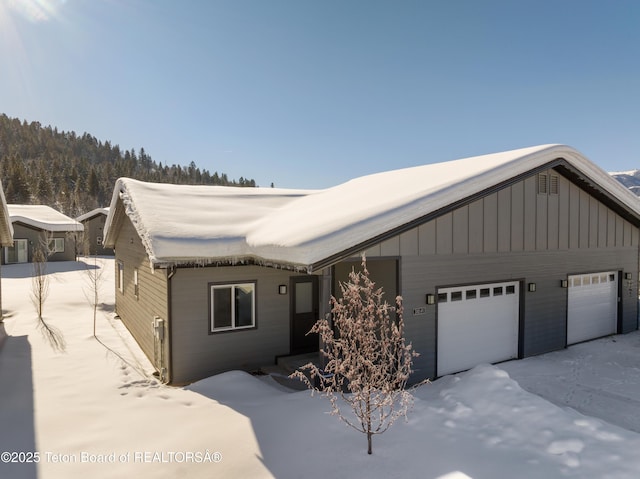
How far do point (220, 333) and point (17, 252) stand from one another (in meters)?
31.2

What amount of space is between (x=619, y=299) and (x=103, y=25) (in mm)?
18060

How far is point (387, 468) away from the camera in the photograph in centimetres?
447

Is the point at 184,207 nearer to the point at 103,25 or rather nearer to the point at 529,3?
the point at 103,25

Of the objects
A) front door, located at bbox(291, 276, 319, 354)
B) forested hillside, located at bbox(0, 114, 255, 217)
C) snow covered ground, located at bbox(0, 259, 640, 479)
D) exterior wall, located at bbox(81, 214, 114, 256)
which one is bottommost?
snow covered ground, located at bbox(0, 259, 640, 479)

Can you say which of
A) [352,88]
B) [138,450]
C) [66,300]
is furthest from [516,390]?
[66,300]

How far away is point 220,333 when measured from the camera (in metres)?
8.66

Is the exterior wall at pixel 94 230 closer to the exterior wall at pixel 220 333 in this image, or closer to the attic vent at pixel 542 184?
the exterior wall at pixel 220 333

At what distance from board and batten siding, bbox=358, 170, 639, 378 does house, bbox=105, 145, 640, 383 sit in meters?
0.03

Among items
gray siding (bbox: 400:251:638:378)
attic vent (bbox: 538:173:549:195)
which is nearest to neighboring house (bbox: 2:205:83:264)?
gray siding (bbox: 400:251:638:378)

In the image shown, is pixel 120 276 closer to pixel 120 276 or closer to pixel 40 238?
pixel 120 276

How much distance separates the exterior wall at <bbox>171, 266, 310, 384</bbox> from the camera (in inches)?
325

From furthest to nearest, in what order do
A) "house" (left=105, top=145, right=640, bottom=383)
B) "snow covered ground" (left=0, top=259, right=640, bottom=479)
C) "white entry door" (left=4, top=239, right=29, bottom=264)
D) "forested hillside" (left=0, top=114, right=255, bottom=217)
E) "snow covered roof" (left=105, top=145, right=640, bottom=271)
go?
"forested hillside" (left=0, top=114, right=255, bottom=217), "white entry door" (left=4, top=239, right=29, bottom=264), "house" (left=105, top=145, right=640, bottom=383), "snow covered roof" (left=105, top=145, right=640, bottom=271), "snow covered ground" (left=0, top=259, right=640, bottom=479)

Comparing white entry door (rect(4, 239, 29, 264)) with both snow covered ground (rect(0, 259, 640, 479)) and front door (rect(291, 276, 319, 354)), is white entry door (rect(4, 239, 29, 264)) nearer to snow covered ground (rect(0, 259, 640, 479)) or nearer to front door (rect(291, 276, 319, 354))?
snow covered ground (rect(0, 259, 640, 479))

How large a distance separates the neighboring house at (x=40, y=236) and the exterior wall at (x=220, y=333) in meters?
27.1
